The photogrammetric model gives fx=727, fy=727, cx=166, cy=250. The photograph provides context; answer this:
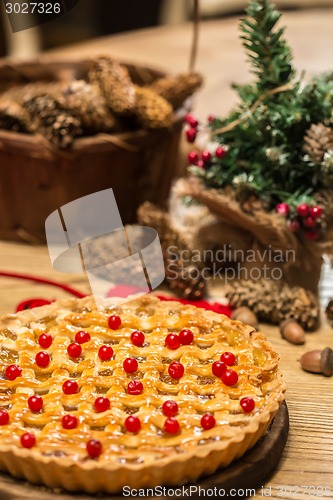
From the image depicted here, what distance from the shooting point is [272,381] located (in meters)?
1.01

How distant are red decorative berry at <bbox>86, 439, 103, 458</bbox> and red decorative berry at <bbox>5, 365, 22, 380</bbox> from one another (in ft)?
0.65

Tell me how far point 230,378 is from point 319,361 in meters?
0.28

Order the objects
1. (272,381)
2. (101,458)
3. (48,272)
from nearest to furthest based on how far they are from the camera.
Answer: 1. (101,458)
2. (272,381)
3. (48,272)

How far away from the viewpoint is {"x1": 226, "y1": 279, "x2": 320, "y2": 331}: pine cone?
4.40 feet

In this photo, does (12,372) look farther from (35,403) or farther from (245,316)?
(245,316)

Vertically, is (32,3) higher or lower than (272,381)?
higher

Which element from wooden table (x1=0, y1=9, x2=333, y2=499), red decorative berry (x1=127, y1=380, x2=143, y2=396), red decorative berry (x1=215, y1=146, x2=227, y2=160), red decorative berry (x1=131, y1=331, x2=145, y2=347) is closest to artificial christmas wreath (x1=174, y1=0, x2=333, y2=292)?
red decorative berry (x1=215, y1=146, x2=227, y2=160)

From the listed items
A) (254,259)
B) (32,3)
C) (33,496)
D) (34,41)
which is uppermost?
(32,3)

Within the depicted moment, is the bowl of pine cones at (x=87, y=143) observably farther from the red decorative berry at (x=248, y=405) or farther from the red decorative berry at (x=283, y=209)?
the red decorative berry at (x=248, y=405)

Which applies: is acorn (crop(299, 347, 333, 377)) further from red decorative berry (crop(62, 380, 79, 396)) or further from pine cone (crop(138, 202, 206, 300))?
red decorative berry (crop(62, 380, 79, 396))

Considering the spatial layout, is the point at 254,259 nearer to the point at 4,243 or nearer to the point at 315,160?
the point at 315,160

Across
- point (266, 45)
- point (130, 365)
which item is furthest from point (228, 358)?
point (266, 45)

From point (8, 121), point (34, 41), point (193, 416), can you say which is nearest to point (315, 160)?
point (193, 416)

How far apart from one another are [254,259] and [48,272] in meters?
0.45
